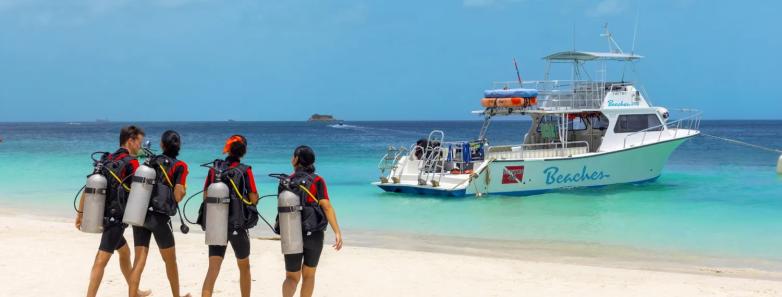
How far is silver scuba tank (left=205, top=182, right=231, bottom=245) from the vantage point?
17.3ft

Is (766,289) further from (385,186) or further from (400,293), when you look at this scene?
(385,186)

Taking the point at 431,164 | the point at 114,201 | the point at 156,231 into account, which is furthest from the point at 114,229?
the point at 431,164

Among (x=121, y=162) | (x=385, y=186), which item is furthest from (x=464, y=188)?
(x=121, y=162)

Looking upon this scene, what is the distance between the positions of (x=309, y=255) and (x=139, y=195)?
4.16 ft

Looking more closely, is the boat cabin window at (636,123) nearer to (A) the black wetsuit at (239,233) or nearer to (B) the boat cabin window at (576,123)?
(B) the boat cabin window at (576,123)

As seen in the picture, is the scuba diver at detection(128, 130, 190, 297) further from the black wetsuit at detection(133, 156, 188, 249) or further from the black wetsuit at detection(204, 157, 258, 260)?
the black wetsuit at detection(204, 157, 258, 260)

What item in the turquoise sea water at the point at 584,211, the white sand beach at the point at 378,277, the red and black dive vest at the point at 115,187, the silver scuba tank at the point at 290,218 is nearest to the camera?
the silver scuba tank at the point at 290,218

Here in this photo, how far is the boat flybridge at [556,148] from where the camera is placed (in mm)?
17453

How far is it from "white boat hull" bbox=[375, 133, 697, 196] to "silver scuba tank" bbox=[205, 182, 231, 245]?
1198 centimetres

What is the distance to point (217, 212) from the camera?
5297 mm

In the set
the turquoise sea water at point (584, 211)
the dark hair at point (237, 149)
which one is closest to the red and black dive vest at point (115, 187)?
the dark hair at point (237, 149)

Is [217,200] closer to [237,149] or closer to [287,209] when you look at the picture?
[237,149]

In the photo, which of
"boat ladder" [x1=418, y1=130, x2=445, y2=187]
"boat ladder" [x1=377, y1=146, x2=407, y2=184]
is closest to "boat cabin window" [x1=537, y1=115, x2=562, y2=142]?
"boat ladder" [x1=418, y1=130, x2=445, y2=187]

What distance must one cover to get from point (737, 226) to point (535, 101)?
5.79 metres
